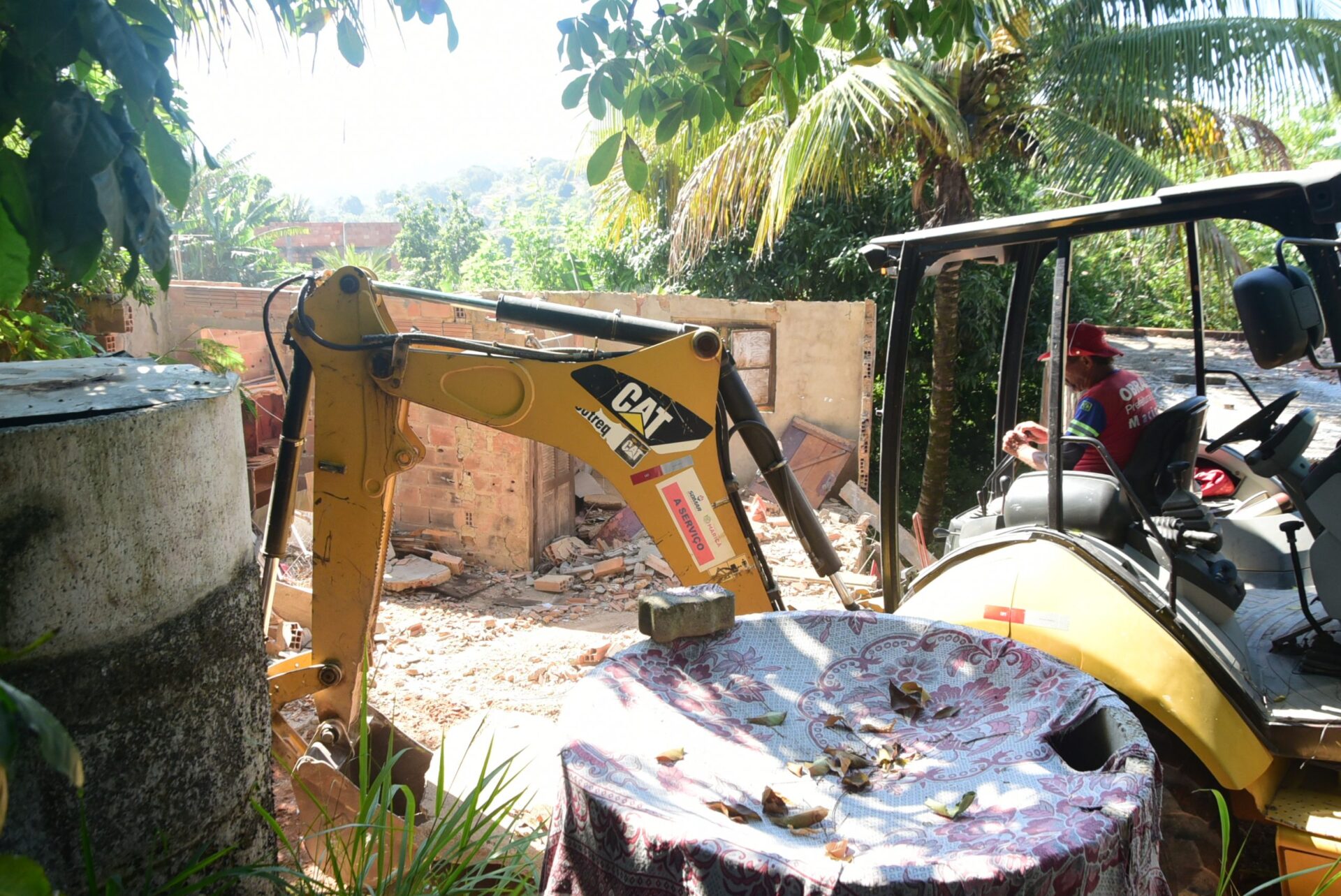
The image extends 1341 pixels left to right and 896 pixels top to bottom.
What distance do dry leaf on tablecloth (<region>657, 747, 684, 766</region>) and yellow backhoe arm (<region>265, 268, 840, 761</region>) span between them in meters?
1.34

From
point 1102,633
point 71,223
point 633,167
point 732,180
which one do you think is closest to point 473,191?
point 732,180

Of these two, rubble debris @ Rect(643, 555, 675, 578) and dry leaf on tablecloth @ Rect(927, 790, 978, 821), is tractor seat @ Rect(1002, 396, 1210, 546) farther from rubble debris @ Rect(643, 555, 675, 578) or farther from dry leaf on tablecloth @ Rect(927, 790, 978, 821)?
rubble debris @ Rect(643, 555, 675, 578)

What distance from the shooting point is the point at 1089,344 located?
393cm

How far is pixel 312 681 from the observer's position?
149 inches

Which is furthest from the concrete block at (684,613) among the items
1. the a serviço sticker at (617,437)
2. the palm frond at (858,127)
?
the palm frond at (858,127)

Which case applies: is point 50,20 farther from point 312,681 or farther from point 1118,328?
point 1118,328

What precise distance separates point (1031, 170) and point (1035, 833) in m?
9.27

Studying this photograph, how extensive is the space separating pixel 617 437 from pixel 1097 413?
1.82 metres

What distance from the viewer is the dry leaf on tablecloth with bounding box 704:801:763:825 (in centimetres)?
207

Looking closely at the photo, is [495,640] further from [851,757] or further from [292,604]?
[851,757]

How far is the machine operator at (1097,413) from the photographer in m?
3.68

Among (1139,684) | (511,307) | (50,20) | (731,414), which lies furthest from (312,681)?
(1139,684)

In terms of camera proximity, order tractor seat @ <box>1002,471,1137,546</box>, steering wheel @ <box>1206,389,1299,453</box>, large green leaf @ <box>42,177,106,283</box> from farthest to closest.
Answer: tractor seat @ <box>1002,471,1137,546</box> < steering wheel @ <box>1206,389,1299,453</box> < large green leaf @ <box>42,177,106,283</box>

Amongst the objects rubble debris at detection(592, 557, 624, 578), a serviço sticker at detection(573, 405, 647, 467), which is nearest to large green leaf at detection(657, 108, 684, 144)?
a serviço sticker at detection(573, 405, 647, 467)
